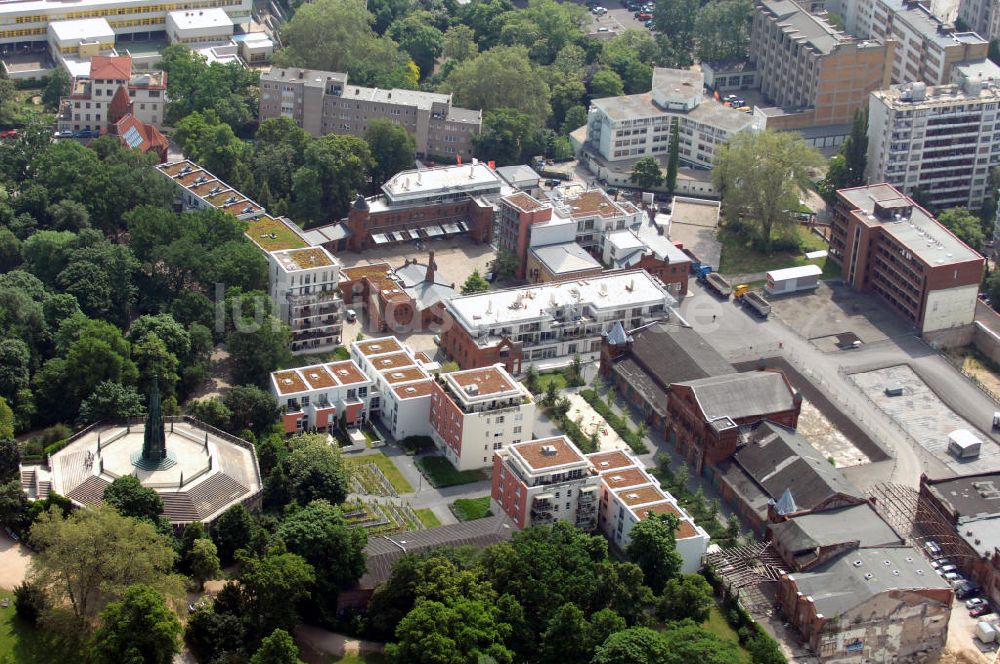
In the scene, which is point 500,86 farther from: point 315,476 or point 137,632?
point 137,632

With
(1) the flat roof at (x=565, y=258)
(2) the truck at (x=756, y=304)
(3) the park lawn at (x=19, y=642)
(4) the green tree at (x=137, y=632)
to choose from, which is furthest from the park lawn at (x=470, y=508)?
(2) the truck at (x=756, y=304)

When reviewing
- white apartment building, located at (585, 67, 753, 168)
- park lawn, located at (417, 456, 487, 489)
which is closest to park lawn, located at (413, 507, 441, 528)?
park lawn, located at (417, 456, 487, 489)

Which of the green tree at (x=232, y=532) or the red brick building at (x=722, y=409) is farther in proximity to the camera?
the red brick building at (x=722, y=409)

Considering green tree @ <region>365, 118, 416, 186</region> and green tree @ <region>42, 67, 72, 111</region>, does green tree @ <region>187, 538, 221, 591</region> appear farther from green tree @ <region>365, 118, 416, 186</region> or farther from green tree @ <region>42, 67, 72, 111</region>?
green tree @ <region>42, 67, 72, 111</region>

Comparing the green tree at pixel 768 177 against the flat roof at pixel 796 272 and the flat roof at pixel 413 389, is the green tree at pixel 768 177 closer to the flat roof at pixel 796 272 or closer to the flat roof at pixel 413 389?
the flat roof at pixel 796 272

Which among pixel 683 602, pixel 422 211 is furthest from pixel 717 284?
pixel 683 602
